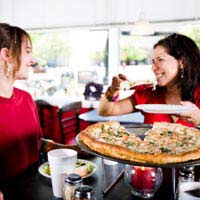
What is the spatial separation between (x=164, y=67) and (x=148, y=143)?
2.22 feet

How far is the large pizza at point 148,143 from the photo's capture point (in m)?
1.07

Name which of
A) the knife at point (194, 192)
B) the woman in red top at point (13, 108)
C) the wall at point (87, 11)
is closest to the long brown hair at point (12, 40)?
the woman in red top at point (13, 108)

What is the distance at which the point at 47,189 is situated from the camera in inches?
45.8

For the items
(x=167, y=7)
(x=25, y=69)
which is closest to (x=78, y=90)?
(x=167, y=7)

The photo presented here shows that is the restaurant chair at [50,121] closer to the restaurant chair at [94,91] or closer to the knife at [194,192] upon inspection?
the restaurant chair at [94,91]

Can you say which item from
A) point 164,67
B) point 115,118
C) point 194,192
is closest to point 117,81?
point 164,67

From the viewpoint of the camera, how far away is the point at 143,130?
143 centimetres

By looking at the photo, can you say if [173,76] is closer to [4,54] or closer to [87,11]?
[4,54]

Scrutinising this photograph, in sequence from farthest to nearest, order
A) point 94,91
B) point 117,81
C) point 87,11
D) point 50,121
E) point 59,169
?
1. point 50,121
2. point 94,91
3. point 87,11
4. point 117,81
5. point 59,169

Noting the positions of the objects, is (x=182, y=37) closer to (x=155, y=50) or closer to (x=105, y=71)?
(x=155, y=50)

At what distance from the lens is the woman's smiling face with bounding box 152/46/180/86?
1.80 meters

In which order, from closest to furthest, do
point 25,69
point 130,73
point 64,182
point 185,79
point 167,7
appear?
point 64,182, point 25,69, point 185,79, point 167,7, point 130,73

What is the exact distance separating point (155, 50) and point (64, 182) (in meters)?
1.09

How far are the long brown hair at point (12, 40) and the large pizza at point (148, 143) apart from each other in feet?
1.70
